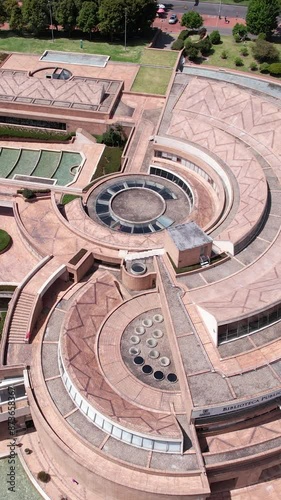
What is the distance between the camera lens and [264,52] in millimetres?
104375

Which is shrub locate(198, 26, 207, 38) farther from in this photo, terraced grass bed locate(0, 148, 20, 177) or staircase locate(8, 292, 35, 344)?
staircase locate(8, 292, 35, 344)

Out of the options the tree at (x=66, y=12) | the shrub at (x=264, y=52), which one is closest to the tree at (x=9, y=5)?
the tree at (x=66, y=12)

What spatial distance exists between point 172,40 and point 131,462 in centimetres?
10110

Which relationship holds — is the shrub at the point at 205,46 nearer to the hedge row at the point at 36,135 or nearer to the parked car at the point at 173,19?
the parked car at the point at 173,19

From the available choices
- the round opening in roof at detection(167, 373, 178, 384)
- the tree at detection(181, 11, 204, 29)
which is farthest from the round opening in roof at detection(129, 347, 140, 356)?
the tree at detection(181, 11, 204, 29)

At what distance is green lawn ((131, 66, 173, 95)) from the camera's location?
92.1 meters

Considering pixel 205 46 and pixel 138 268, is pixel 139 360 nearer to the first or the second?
pixel 138 268

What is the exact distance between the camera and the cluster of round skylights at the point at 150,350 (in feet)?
163

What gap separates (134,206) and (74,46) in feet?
194

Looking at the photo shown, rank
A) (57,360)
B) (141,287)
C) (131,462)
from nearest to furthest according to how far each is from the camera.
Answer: (131,462) < (57,360) < (141,287)

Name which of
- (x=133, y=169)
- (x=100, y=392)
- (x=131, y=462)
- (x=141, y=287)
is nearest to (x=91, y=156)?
(x=133, y=169)

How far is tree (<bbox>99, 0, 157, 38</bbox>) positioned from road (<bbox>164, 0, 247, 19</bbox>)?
2481 cm

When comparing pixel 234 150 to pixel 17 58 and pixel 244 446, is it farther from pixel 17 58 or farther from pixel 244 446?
pixel 17 58

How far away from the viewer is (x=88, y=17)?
10812 centimetres
